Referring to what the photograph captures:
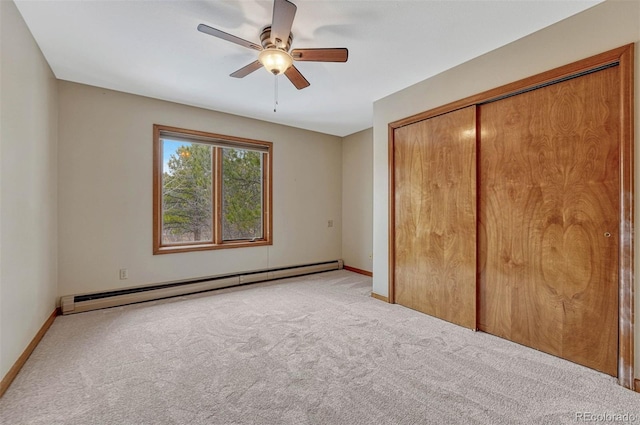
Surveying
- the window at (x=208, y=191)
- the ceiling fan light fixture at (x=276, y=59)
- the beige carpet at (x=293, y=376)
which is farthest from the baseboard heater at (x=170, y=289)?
the ceiling fan light fixture at (x=276, y=59)

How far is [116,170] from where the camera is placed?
3.45 meters

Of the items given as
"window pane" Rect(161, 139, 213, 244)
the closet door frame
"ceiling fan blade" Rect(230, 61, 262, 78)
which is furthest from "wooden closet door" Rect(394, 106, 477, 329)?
"window pane" Rect(161, 139, 213, 244)

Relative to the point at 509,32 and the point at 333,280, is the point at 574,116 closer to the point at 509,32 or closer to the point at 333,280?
the point at 509,32

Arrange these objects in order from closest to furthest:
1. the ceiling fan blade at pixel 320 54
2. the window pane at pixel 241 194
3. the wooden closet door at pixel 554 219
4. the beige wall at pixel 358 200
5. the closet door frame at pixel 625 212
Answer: the closet door frame at pixel 625 212 < the wooden closet door at pixel 554 219 < the ceiling fan blade at pixel 320 54 < the window pane at pixel 241 194 < the beige wall at pixel 358 200

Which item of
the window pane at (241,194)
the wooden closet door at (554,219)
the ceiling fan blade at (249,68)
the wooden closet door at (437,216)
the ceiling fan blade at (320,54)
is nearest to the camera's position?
the wooden closet door at (554,219)

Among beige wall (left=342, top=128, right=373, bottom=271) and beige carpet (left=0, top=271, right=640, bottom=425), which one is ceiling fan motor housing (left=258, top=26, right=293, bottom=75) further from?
beige wall (left=342, top=128, right=373, bottom=271)

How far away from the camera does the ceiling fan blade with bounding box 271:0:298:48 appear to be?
1.68 meters

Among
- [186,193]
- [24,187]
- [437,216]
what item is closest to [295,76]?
[437,216]

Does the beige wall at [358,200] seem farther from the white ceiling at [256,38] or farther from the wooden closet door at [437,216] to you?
the white ceiling at [256,38]

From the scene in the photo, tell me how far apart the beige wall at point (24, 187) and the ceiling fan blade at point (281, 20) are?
66.5 inches

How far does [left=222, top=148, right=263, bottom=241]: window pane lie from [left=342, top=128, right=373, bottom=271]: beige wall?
1648 mm

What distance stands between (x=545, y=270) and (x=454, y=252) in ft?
2.44

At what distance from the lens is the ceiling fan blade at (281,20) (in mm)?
1677

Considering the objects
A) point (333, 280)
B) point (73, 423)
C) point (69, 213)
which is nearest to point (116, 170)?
point (69, 213)
